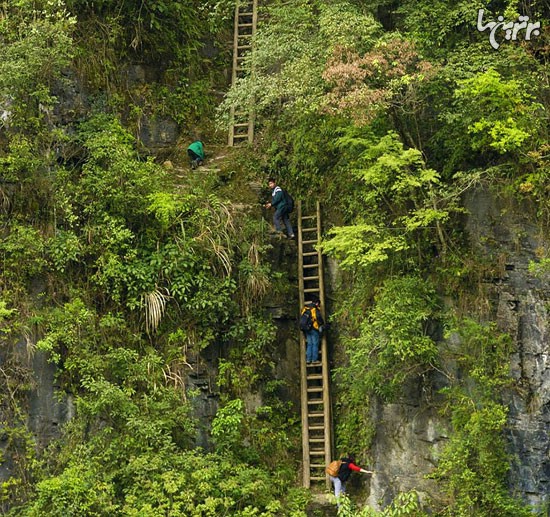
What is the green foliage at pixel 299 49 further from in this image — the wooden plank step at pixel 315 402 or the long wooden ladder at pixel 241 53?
the wooden plank step at pixel 315 402

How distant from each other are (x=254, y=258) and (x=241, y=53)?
5.92 meters

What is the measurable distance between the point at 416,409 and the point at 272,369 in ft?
9.31

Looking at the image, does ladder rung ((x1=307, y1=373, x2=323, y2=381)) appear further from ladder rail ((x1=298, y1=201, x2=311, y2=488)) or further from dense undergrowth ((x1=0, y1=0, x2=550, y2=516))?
dense undergrowth ((x1=0, y1=0, x2=550, y2=516))

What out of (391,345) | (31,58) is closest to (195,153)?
(31,58)

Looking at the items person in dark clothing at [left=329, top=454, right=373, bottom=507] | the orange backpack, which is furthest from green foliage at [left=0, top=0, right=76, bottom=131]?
person in dark clothing at [left=329, top=454, right=373, bottom=507]

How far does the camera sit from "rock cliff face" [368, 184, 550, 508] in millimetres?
15859

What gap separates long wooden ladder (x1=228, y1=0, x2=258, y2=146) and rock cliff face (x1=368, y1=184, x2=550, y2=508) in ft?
17.4

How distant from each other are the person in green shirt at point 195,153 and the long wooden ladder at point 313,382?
2.22m

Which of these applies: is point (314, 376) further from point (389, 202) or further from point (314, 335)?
point (389, 202)

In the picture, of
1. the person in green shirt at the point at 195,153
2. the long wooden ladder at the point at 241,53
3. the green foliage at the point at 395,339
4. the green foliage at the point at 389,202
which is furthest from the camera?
the long wooden ladder at the point at 241,53

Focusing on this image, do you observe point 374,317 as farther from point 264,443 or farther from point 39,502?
point 39,502

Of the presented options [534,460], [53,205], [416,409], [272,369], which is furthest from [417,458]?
[53,205]

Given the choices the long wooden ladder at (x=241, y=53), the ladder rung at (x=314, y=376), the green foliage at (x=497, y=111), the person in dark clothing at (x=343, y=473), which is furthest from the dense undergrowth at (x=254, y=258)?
the long wooden ladder at (x=241, y=53)

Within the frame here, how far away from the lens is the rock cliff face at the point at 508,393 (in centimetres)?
1586
